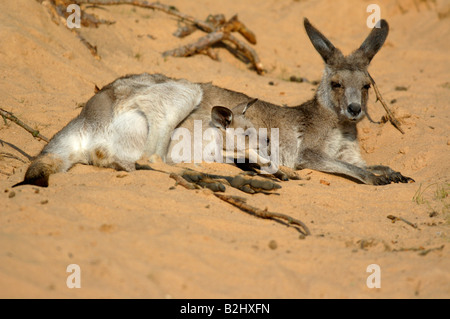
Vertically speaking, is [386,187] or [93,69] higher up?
[93,69]

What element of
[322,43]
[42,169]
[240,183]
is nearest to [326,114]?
[322,43]

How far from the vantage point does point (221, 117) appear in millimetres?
5336

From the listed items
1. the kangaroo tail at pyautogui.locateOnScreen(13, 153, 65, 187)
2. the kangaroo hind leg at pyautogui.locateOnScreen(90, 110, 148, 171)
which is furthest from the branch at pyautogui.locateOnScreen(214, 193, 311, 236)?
the kangaroo tail at pyautogui.locateOnScreen(13, 153, 65, 187)

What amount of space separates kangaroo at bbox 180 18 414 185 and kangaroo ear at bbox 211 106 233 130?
24 cm

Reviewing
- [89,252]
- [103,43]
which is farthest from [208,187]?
[103,43]

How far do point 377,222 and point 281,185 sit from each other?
99 cm

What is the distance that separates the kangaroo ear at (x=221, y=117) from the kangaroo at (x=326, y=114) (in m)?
0.24

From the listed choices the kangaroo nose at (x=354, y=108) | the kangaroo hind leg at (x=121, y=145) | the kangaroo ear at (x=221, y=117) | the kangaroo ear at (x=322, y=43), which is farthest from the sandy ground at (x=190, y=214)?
the kangaroo ear at (x=322, y=43)

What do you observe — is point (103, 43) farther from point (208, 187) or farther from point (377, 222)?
point (377, 222)

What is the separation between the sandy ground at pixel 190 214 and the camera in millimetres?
2863

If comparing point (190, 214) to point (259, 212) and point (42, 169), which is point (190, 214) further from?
point (42, 169)

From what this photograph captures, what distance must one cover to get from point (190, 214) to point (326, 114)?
2933mm

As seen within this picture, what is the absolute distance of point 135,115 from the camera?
192 inches

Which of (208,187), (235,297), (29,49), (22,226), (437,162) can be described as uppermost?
(29,49)
